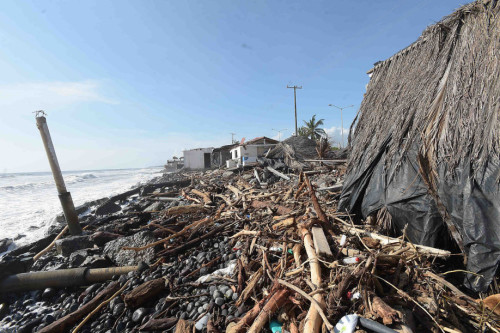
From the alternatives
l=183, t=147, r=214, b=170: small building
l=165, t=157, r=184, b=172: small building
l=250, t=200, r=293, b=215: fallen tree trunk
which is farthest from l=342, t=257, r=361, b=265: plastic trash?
l=165, t=157, r=184, b=172: small building

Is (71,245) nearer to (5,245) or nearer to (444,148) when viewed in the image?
(5,245)

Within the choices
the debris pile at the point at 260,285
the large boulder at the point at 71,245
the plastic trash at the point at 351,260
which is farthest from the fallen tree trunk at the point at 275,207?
the large boulder at the point at 71,245

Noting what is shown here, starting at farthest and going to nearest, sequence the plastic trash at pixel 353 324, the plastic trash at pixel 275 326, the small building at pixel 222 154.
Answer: the small building at pixel 222 154
the plastic trash at pixel 275 326
the plastic trash at pixel 353 324

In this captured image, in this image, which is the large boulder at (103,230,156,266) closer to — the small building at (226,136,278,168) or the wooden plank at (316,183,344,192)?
the wooden plank at (316,183,344,192)

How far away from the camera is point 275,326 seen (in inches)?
87.2

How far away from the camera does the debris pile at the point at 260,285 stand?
6.72 feet

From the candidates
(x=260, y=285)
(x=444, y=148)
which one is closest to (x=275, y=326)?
(x=260, y=285)

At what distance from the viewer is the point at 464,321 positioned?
207 cm

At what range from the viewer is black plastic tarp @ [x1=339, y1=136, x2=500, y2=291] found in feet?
7.97

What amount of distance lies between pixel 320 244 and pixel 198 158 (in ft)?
130

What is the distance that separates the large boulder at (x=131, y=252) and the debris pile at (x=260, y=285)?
24mm

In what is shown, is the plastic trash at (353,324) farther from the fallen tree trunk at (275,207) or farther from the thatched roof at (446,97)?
the fallen tree trunk at (275,207)

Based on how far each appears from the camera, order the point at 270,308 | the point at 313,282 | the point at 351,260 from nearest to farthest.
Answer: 1. the point at 270,308
2. the point at 313,282
3. the point at 351,260

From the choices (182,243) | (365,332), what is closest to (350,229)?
(365,332)
